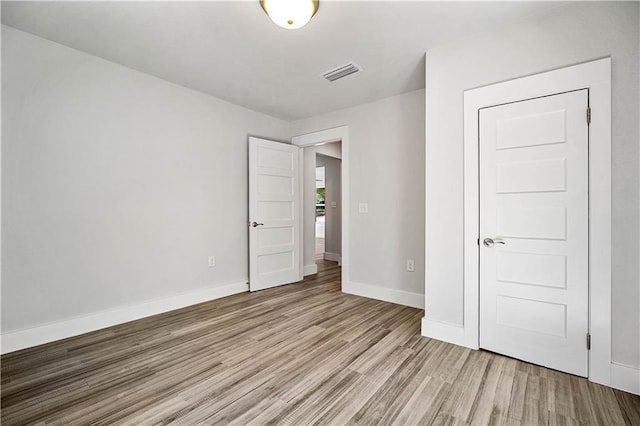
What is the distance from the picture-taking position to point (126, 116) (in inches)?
116

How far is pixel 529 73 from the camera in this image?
2.19 metres

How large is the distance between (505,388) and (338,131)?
11.2 ft

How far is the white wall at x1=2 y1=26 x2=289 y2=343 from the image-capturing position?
2.35 m

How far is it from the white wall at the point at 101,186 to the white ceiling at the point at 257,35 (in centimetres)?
29

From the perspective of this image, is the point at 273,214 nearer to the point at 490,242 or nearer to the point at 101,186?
the point at 101,186

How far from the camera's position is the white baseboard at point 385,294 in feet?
11.2

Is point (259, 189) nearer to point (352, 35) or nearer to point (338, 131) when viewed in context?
point (338, 131)

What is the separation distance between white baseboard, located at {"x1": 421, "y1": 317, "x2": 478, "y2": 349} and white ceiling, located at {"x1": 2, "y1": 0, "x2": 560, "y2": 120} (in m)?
2.47

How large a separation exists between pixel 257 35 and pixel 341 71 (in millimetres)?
978

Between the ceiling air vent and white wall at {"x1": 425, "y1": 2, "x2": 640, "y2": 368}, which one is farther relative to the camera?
the ceiling air vent

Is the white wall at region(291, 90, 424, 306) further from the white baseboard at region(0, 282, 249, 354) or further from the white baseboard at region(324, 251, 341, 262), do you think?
the white baseboard at region(324, 251, 341, 262)

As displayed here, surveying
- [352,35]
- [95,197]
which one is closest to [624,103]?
[352,35]

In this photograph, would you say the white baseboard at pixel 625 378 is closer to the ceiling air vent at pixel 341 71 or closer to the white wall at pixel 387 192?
the white wall at pixel 387 192

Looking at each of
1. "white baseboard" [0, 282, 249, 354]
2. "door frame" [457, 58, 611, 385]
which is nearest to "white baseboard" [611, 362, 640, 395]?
"door frame" [457, 58, 611, 385]
